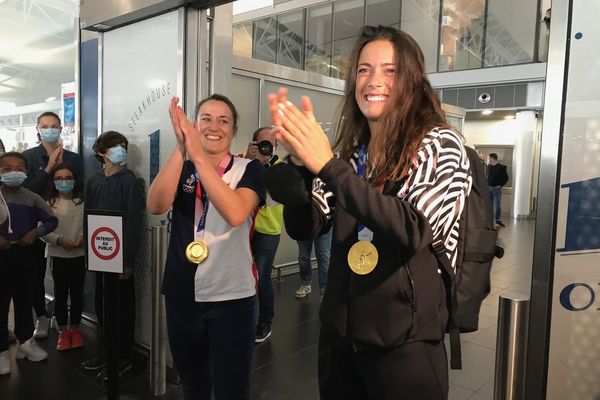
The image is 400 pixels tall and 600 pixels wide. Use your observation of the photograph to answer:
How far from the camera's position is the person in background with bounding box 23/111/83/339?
12.3ft

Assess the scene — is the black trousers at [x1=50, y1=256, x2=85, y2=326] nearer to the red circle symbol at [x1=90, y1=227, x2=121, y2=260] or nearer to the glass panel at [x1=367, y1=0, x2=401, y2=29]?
the red circle symbol at [x1=90, y1=227, x2=121, y2=260]

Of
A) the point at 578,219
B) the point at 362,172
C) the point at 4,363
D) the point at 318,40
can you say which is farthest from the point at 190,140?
the point at 318,40

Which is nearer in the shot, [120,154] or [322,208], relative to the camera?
[322,208]

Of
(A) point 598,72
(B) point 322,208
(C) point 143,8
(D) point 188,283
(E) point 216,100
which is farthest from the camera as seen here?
(C) point 143,8

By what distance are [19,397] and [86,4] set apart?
2.79 m

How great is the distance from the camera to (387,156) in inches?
46.0

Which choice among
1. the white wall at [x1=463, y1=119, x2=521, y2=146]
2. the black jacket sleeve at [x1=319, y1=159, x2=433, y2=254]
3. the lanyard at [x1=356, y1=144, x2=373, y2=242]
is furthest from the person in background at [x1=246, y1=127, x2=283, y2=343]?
the white wall at [x1=463, y1=119, x2=521, y2=146]

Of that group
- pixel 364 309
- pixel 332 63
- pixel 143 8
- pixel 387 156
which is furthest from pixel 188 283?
pixel 332 63

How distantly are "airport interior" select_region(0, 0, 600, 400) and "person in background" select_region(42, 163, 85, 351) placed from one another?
20 cm

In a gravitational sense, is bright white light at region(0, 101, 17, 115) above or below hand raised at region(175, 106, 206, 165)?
above

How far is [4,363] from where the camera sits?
10.2 ft

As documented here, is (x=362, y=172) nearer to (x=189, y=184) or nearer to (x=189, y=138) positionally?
(x=189, y=138)

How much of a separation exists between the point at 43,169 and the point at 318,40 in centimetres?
1199

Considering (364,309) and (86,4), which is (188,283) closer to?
(364,309)
